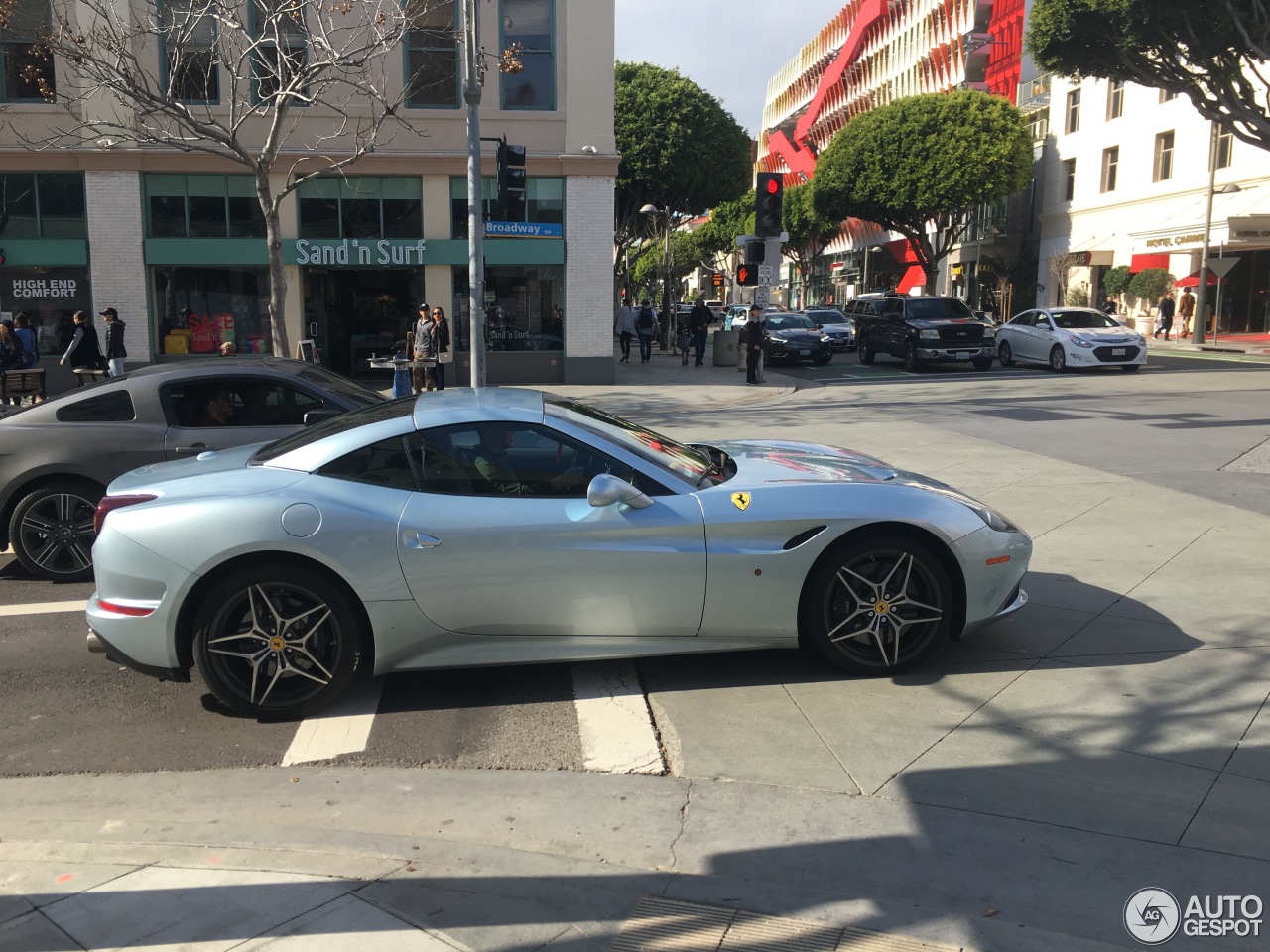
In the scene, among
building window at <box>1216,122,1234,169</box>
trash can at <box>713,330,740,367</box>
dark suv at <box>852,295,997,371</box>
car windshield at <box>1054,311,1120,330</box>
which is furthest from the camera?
building window at <box>1216,122,1234,169</box>

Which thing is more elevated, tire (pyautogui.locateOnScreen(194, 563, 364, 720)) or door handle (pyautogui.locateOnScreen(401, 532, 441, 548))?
door handle (pyautogui.locateOnScreen(401, 532, 441, 548))

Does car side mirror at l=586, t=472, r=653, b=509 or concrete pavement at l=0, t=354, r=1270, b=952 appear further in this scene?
car side mirror at l=586, t=472, r=653, b=509

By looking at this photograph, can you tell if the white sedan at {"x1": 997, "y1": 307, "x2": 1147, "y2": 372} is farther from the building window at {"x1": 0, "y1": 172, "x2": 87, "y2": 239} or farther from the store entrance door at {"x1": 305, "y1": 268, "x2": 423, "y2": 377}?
the building window at {"x1": 0, "y1": 172, "x2": 87, "y2": 239}

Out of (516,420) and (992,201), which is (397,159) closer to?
(516,420)

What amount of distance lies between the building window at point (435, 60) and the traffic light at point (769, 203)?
6.77 metres

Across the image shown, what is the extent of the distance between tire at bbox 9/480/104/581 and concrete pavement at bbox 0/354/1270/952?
353 cm

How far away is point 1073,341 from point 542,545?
22.6 metres

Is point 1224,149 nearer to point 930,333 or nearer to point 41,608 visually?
point 930,333

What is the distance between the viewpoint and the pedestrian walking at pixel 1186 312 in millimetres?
40188

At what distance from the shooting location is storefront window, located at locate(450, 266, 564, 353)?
22891mm

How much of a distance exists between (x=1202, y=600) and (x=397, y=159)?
19052 millimetres

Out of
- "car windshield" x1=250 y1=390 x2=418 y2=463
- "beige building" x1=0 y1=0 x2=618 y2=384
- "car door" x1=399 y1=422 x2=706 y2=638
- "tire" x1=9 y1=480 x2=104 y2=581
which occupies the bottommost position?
"tire" x1=9 y1=480 x2=104 y2=581

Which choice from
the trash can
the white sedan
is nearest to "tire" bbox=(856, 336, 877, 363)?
the trash can

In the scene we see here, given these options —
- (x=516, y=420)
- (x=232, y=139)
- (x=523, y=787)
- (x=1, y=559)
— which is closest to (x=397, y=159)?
(x=232, y=139)
